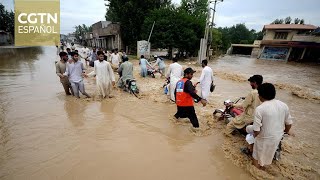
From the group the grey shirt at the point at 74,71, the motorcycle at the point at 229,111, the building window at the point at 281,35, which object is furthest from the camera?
the building window at the point at 281,35

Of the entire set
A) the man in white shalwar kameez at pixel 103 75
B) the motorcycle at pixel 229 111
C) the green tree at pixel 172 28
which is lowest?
the motorcycle at pixel 229 111

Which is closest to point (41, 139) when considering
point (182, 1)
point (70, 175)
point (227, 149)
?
point (70, 175)

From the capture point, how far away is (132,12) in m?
24.1

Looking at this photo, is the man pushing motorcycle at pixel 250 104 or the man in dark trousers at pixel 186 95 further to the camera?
the man in dark trousers at pixel 186 95

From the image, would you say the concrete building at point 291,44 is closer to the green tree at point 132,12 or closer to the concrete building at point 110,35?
the green tree at point 132,12

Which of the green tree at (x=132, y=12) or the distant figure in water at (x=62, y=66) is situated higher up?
the green tree at (x=132, y=12)

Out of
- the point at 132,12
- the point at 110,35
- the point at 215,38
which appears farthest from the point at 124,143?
the point at 110,35

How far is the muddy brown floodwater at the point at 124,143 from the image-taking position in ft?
11.8

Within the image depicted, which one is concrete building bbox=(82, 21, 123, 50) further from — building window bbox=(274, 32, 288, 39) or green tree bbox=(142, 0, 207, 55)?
building window bbox=(274, 32, 288, 39)

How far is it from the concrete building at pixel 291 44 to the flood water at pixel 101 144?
31690mm

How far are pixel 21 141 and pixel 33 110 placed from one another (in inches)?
83.3

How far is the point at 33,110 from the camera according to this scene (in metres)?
6.25

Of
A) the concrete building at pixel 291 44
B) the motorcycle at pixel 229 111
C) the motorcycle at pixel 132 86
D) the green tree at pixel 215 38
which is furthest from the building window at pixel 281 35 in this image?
the motorcycle at pixel 229 111

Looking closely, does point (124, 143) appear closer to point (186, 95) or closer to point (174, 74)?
point (186, 95)
